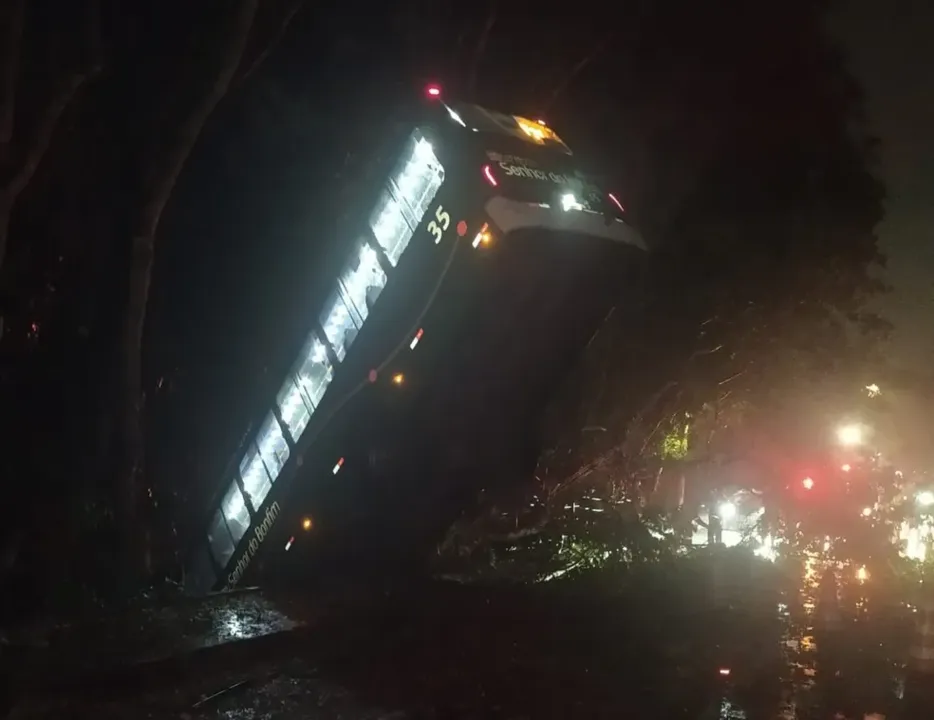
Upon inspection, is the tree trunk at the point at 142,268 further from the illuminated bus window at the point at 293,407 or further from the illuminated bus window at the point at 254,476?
the illuminated bus window at the point at 293,407

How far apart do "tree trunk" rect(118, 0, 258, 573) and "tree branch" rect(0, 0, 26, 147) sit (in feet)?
5.90

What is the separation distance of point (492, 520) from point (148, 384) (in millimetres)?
5234

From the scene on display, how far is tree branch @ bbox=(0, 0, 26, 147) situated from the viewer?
7.06m

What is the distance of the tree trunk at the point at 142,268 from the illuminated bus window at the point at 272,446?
5.05ft

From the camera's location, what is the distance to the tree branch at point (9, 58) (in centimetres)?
706

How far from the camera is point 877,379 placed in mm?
21562

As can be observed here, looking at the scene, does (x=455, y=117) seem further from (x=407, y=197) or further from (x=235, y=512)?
(x=235, y=512)

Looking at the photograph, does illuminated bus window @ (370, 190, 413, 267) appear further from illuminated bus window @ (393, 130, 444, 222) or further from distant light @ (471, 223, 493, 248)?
distant light @ (471, 223, 493, 248)

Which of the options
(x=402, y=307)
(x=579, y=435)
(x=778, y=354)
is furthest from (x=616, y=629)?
(x=778, y=354)

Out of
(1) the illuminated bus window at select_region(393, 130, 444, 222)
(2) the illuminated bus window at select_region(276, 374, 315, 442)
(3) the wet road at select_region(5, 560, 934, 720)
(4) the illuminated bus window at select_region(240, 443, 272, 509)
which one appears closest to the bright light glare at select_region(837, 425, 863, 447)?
(3) the wet road at select_region(5, 560, 934, 720)

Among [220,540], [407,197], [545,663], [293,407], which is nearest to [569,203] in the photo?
[407,197]

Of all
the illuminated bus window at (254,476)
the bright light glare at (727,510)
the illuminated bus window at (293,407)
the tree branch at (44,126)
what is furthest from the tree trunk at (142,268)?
the bright light glare at (727,510)

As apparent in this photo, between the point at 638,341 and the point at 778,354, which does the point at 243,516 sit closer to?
the point at 638,341

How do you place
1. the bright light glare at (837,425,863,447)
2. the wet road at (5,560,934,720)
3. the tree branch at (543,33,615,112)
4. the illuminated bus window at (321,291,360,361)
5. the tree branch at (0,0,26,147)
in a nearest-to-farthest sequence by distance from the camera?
the wet road at (5,560,934,720)
the tree branch at (0,0,26,147)
the illuminated bus window at (321,291,360,361)
the tree branch at (543,33,615,112)
the bright light glare at (837,425,863,447)
